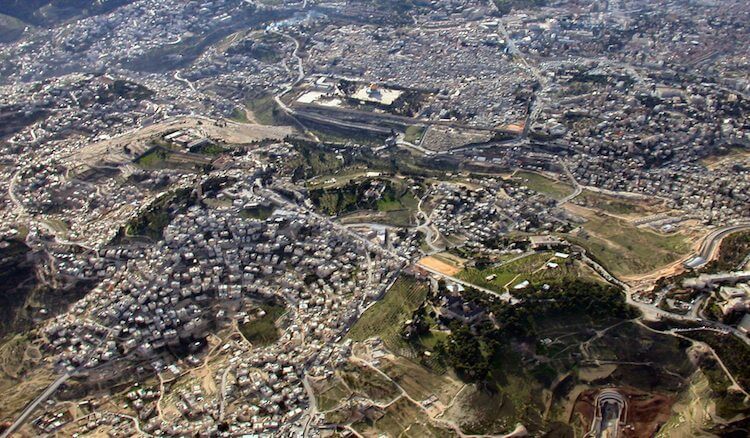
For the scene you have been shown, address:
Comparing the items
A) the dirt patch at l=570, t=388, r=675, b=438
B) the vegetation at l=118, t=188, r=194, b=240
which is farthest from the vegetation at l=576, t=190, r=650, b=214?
the vegetation at l=118, t=188, r=194, b=240

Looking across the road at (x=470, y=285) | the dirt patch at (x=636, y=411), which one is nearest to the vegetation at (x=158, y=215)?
the road at (x=470, y=285)

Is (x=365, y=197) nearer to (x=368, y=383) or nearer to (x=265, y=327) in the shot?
(x=265, y=327)

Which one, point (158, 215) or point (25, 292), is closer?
point (25, 292)

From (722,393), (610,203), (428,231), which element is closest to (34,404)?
(428,231)

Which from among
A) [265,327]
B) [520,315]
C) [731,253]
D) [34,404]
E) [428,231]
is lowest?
[34,404]

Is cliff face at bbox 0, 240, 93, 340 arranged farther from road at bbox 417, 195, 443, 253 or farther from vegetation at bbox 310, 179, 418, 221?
road at bbox 417, 195, 443, 253

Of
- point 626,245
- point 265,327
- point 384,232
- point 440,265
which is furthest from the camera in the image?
point 384,232

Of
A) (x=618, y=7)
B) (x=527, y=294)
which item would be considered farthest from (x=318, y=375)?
(x=618, y=7)
